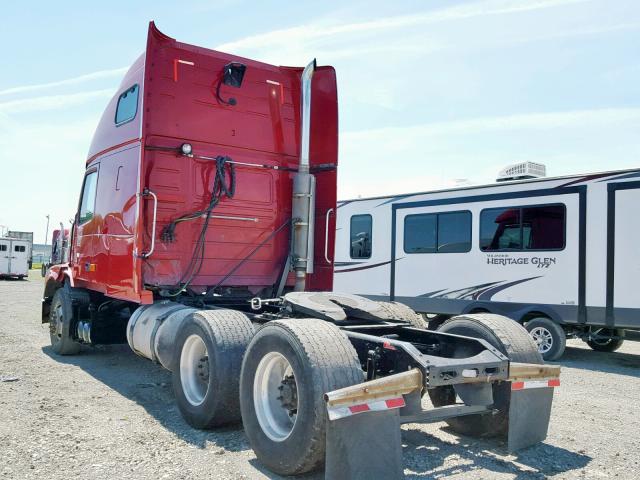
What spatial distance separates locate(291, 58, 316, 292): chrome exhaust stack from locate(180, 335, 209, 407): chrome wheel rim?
191 cm

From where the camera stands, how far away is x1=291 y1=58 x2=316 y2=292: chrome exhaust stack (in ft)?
22.1

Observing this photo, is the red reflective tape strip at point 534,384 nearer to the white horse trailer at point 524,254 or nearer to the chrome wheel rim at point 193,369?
the chrome wheel rim at point 193,369

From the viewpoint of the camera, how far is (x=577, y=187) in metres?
8.68

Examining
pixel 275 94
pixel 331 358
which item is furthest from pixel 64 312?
pixel 331 358

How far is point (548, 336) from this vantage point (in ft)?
29.3

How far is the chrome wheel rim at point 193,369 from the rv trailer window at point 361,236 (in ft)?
23.0

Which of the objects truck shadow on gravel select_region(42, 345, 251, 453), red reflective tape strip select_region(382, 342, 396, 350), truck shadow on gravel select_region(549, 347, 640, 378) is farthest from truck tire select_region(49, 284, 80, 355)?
truck shadow on gravel select_region(549, 347, 640, 378)

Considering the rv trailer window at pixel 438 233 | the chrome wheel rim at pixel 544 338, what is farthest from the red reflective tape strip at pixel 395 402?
the rv trailer window at pixel 438 233

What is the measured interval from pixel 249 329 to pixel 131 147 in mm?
2656

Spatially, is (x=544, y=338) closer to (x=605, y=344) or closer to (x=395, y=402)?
(x=605, y=344)

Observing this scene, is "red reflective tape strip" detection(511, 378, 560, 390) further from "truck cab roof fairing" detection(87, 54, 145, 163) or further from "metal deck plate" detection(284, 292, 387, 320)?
"truck cab roof fairing" detection(87, 54, 145, 163)

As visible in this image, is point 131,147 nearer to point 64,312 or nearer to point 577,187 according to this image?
point 64,312

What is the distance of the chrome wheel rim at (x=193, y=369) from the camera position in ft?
15.9

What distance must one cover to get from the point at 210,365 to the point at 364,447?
1.65 m
